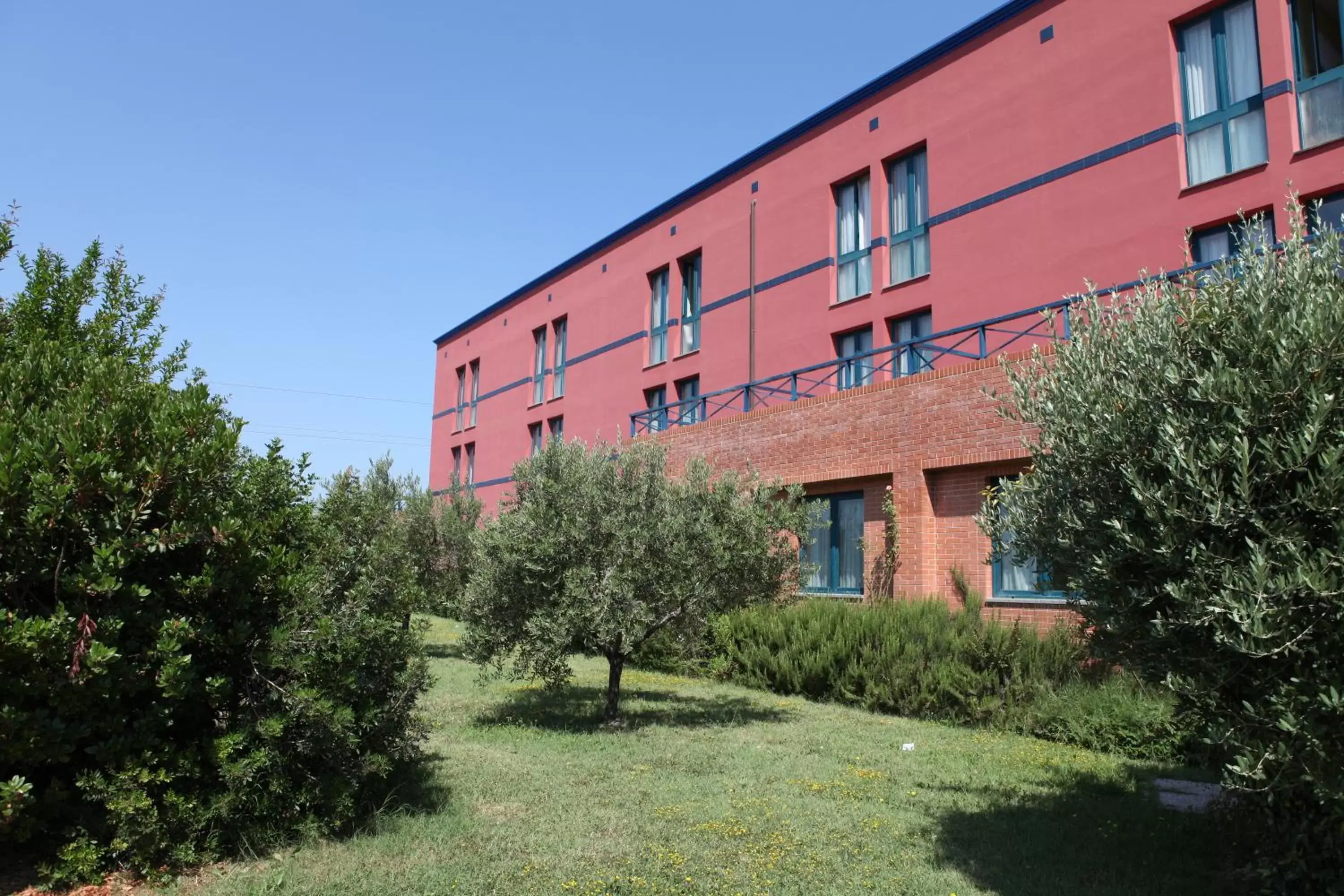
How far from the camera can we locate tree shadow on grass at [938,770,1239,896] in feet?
18.1

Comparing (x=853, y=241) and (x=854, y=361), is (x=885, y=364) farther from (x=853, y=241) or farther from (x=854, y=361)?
(x=853, y=241)

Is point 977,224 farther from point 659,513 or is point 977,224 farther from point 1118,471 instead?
point 1118,471

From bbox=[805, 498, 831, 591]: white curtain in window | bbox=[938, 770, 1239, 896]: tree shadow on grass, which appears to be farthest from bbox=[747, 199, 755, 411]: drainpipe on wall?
bbox=[938, 770, 1239, 896]: tree shadow on grass

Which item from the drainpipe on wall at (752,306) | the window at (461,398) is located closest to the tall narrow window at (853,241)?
the drainpipe on wall at (752,306)

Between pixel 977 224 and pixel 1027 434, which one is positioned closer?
pixel 1027 434

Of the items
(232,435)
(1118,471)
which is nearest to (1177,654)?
(1118,471)

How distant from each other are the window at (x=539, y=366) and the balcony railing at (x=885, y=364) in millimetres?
9403

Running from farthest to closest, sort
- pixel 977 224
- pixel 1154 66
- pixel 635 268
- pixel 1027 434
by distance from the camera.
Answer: pixel 635 268 → pixel 977 224 → pixel 1154 66 → pixel 1027 434

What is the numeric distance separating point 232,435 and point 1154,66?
50.4ft

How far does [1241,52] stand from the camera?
557 inches

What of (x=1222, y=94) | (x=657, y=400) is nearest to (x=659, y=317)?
(x=657, y=400)

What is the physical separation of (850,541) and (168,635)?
12.0 m

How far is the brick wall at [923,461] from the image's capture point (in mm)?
12750

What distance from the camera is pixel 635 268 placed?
2792 cm
